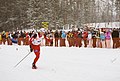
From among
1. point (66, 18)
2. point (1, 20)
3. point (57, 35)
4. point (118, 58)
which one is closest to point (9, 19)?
point (1, 20)

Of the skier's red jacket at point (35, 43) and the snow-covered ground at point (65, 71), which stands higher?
the skier's red jacket at point (35, 43)

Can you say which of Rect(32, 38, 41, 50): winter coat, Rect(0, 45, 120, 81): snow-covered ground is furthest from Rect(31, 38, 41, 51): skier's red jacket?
Rect(0, 45, 120, 81): snow-covered ground

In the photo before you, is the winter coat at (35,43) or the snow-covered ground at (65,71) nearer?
the snow-covered ground at (65,71)

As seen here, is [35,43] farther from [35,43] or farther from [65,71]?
[65,71]

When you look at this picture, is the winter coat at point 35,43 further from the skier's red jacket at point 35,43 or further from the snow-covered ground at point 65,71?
the snow-covered ground at point 65,71

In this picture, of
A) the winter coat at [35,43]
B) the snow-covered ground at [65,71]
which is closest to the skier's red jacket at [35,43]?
the winter coat at [35,43]

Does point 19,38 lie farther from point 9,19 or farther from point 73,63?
point 9,19

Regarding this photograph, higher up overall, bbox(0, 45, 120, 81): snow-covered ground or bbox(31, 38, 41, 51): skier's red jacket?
bbox(31, 38, 41, 51): skier's red jacket

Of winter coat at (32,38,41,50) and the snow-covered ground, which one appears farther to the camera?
winter coat at (32,38,41,50)

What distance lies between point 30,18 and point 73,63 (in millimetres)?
37799

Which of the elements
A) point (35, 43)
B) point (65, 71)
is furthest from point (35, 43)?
point (65, 71)

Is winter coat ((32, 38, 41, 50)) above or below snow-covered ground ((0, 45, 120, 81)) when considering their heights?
above

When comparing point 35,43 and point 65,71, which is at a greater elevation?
point 35,43

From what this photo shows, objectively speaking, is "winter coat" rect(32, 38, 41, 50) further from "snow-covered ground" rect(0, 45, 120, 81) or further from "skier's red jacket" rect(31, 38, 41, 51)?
"snow-covered ground" rect(0, 45, 120, 81)
